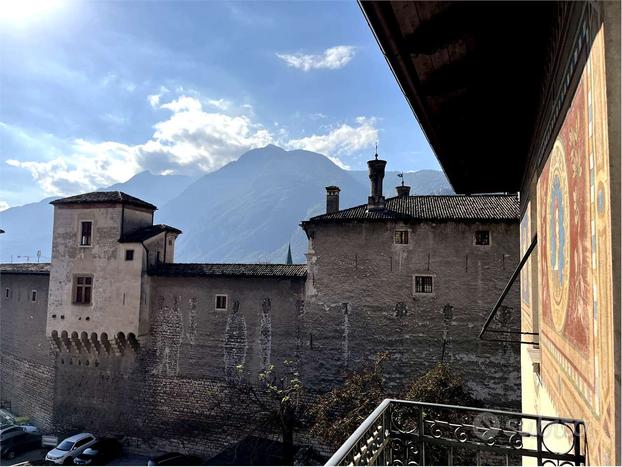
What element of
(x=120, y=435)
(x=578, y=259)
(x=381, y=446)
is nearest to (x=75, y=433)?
(x=120, y=435)

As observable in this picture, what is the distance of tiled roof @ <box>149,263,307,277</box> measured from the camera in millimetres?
18594

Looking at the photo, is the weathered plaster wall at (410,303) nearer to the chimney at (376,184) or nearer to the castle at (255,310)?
the castle at (255,310)

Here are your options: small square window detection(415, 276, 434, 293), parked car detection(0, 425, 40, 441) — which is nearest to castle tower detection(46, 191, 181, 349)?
parked car detection(0, 425, 40, 441)

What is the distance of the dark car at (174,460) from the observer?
17609 millimetres

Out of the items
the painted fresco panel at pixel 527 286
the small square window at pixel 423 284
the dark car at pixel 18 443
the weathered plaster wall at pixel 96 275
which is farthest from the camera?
the dark car at pixel 18 443

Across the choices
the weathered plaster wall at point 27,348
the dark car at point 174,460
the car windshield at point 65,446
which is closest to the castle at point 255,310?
the weathered plaster wall at point 27,348

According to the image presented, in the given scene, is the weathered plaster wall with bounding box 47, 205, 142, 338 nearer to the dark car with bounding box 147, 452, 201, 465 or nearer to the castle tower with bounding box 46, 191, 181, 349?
the castle tower with bounding box 46, 191, 181, 349

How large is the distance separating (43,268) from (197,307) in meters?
10.8

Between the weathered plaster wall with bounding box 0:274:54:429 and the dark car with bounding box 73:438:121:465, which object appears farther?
the weathered plaster wall with bounding box 0:274:54:429

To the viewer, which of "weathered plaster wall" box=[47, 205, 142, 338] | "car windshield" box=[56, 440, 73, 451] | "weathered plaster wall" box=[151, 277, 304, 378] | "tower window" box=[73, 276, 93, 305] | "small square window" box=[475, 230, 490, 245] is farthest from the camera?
"tower window" box=[73, 276, 93, 305]

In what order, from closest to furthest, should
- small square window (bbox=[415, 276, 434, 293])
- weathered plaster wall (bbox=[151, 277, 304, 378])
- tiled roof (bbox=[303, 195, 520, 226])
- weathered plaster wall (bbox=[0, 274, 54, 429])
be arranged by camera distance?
1. tiled roof (bbox=[303, 195, 520, 226])
2. small square window (bbox=[415, 276, 434, 293])
3. weathered plaster wall (bbox=[151, 277, 304, 378])
4. weathered plaster wall (bbox=[0, 274, 54, 429])

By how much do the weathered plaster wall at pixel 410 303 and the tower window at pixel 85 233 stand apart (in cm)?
1083

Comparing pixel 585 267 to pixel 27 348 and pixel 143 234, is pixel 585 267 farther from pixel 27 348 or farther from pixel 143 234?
pixel 27 348

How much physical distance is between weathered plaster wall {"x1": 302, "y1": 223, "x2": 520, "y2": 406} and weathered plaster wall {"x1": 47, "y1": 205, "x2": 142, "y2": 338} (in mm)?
8266
